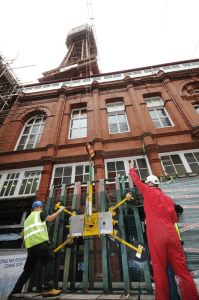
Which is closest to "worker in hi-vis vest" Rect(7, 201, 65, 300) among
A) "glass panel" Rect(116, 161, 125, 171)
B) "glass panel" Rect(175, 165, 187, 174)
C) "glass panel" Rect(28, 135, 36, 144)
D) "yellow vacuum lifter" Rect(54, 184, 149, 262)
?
"yellow vacuum lifter" Rect(54, 184, 149, 262)

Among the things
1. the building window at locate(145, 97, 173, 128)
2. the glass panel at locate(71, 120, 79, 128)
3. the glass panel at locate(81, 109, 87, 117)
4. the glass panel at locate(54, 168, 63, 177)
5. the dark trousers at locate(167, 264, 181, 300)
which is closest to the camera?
the dark trousers at locate(167, 264, 181, 300)

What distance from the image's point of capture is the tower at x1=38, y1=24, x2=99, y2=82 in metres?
25.6

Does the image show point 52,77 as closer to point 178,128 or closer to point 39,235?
point 178,128

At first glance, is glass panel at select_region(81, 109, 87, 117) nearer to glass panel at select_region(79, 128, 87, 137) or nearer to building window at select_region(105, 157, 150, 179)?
glass panel at select_region(79, 128, 87, 137)

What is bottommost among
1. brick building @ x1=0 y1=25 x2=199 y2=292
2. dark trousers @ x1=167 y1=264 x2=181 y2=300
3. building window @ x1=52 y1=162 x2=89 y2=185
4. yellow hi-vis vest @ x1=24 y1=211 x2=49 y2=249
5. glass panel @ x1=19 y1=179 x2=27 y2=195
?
dark trousers @ x1=167 y1=264 x2=181 y2=300

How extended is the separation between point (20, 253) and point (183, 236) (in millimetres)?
4420

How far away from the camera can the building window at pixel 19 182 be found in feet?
25.3

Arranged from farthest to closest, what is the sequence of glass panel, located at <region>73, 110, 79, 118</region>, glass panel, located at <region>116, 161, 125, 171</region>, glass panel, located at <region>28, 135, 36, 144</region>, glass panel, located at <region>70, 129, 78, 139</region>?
glass panel, located at <region>73, 110, 79, 118</region>
glass panel, located at <region>28, 135, 36, 144</region>
glass panel, located at <region>70, 129, 78, 139</region>
glass panel, located at <region>116, 161, 125, 171</region>

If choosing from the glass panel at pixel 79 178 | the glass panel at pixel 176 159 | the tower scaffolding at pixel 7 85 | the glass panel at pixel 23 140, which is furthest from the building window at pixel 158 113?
the tower scaffolding at pixel 7 85

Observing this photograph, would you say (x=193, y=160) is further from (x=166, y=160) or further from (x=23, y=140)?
(x=23, y=140)

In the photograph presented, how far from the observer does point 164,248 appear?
2631 mm

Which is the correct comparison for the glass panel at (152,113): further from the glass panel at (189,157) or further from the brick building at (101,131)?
Answer: the glass panel at (189,157)

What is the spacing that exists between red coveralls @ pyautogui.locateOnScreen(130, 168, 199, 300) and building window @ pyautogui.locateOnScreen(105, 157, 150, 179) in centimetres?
447

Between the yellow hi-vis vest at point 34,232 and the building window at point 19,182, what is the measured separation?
15.0 ft
